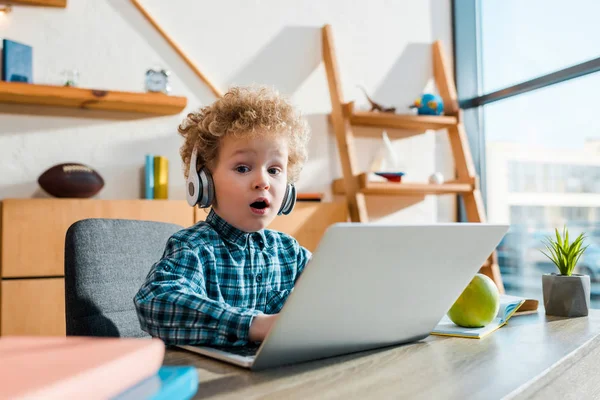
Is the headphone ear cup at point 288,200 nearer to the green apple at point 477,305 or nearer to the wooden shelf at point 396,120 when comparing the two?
the green apple at point 477,305

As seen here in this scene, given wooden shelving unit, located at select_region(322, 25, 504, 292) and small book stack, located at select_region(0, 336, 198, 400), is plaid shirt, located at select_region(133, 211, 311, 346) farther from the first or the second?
wooden shelving unit, located at select_region(322, 25, 504, 292)

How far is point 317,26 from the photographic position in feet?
9.79

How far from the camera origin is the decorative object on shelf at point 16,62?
2234mm

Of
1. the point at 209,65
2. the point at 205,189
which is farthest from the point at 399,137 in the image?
the point at 205,189

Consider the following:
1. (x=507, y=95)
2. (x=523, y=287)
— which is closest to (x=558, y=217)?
(x=523, y=287)

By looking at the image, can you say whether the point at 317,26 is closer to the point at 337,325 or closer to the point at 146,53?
the point at 146,53

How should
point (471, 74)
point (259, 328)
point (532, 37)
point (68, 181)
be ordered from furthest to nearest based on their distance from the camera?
point (471, 74) < point (532, 37) < point (68, 181) < point (259, 328)

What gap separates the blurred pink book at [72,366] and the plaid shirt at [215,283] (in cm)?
30

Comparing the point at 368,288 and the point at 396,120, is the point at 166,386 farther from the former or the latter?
the point at 396,120

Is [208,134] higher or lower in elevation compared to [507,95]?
lower

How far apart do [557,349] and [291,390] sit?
0.39 meters

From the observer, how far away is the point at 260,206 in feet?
3.24

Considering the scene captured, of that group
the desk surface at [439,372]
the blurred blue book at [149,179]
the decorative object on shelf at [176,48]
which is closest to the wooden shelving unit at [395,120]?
the decorative object on shelf at [176,48]

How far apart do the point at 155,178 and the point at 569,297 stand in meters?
1.83
